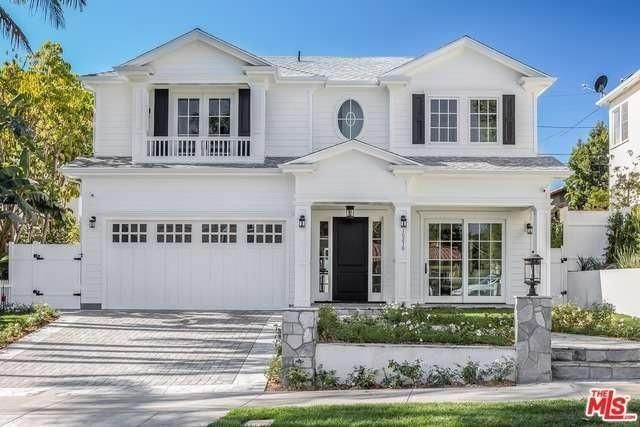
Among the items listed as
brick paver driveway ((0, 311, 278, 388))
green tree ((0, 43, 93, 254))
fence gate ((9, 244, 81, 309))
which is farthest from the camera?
green tree ((0, 43, 93, 254))

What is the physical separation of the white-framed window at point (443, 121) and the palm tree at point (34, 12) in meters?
9.72

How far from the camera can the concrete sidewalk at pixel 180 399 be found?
891 cm

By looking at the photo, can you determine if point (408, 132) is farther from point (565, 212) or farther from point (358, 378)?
point (358, 378)

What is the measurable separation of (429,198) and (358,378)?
9.57m

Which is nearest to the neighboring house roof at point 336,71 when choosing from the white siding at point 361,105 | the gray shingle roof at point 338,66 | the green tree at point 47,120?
the gray shingle roof at point 338,66

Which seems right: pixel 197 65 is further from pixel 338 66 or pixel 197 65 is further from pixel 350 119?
pixel 338 66

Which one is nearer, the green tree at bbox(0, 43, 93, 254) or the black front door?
the black front door

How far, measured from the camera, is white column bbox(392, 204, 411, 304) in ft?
63.1

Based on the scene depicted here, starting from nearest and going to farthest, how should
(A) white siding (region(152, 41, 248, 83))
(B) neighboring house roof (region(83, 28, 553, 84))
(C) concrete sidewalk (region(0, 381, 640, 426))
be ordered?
(C) concrete sidewalk (region(0, 381, 640, 426)), (B) neighboring house roof (region(83, 28, 553, 84)), (A) white siding (region(152, 41, 248, 83))

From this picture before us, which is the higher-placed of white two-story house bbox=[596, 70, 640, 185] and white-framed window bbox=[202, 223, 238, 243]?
white two-story house bbox=[596, 70, 640, 185]

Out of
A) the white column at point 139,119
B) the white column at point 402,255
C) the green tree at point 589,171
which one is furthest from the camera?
the green tree at point 589,171

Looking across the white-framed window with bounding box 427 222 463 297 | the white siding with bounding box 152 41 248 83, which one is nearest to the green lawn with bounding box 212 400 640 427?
the white-framed window with bounding box 427 222 463 297

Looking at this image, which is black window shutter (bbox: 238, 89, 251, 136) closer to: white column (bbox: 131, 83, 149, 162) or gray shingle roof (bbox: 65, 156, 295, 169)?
gray shingle roof (bbox: 65, 156, 295, 169)

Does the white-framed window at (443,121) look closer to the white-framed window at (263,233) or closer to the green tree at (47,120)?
the white-framed window at (263,233)
